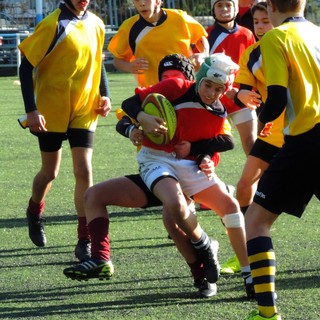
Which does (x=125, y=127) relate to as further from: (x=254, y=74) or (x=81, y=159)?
(x=81, y=159)

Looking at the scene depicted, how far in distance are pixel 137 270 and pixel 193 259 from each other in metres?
0.69

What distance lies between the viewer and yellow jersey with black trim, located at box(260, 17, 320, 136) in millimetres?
4922

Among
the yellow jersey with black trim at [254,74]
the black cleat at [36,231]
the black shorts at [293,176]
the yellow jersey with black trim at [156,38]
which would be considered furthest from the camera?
the yellow jersey with black trim at [156,38]

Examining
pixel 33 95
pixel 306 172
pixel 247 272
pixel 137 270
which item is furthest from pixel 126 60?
pixel 306 172

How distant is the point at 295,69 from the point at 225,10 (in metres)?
3.04

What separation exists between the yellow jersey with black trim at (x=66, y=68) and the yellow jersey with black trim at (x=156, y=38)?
56 centimetres

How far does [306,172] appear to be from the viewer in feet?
16.5

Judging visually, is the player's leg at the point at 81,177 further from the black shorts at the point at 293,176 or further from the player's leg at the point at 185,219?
the black shorts at the point at 293,176

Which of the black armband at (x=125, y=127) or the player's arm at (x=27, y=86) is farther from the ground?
the black armband at (x=125, y=127)

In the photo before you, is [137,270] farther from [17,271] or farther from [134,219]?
[134,219]

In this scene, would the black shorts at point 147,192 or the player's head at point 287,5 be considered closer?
the player's head at point 287,5

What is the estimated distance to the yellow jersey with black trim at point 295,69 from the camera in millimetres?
4922

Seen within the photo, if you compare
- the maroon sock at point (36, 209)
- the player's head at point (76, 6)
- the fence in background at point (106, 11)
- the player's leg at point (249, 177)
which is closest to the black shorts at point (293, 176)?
the player's leg at point (249, 177)

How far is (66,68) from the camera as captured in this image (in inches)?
274
